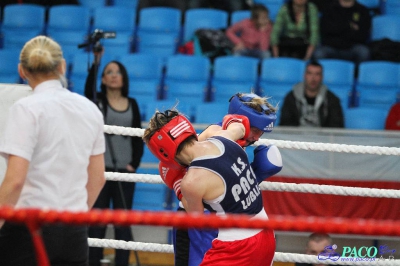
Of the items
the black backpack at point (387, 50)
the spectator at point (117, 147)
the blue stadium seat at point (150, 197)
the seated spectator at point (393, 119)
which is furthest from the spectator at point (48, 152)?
the black backpack at point (387, 50)

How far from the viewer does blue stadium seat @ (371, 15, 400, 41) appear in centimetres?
684

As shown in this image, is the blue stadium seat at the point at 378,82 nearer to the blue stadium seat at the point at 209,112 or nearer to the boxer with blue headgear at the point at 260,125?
the blue stadium seat at the point at 209,112

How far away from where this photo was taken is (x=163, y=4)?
7348mm

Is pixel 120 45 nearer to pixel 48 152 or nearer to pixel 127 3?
pixel 127 3

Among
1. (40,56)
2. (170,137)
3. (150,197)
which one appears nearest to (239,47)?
(150,197)

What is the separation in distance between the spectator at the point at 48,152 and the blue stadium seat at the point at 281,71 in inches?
170

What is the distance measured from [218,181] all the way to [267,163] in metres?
0.39

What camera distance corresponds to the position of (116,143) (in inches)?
185

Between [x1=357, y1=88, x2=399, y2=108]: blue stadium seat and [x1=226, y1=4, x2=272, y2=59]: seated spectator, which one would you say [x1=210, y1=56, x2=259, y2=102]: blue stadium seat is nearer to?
[x1=226, y1=4, x2=272, y2=59]: seated spectator

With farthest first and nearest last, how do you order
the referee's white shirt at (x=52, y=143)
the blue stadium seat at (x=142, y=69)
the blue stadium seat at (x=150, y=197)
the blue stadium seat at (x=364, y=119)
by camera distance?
the blue stadium seat at (x=142, y=69) < the blue stadium seat at (x=364, y=119) < the blue stadium seat at (x=150, y=197) < the referee's white shirt at (x=52, y=143)

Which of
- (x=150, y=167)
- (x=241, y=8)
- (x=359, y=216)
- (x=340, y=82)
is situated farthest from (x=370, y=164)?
(x=241, y=8)

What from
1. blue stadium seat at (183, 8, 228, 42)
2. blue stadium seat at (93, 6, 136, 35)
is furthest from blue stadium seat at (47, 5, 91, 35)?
blue stadium seat at (183, 8, 228, 42)

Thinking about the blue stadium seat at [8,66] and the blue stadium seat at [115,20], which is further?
the blue stadium seat at [115,20]

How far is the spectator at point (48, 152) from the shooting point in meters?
2.16
